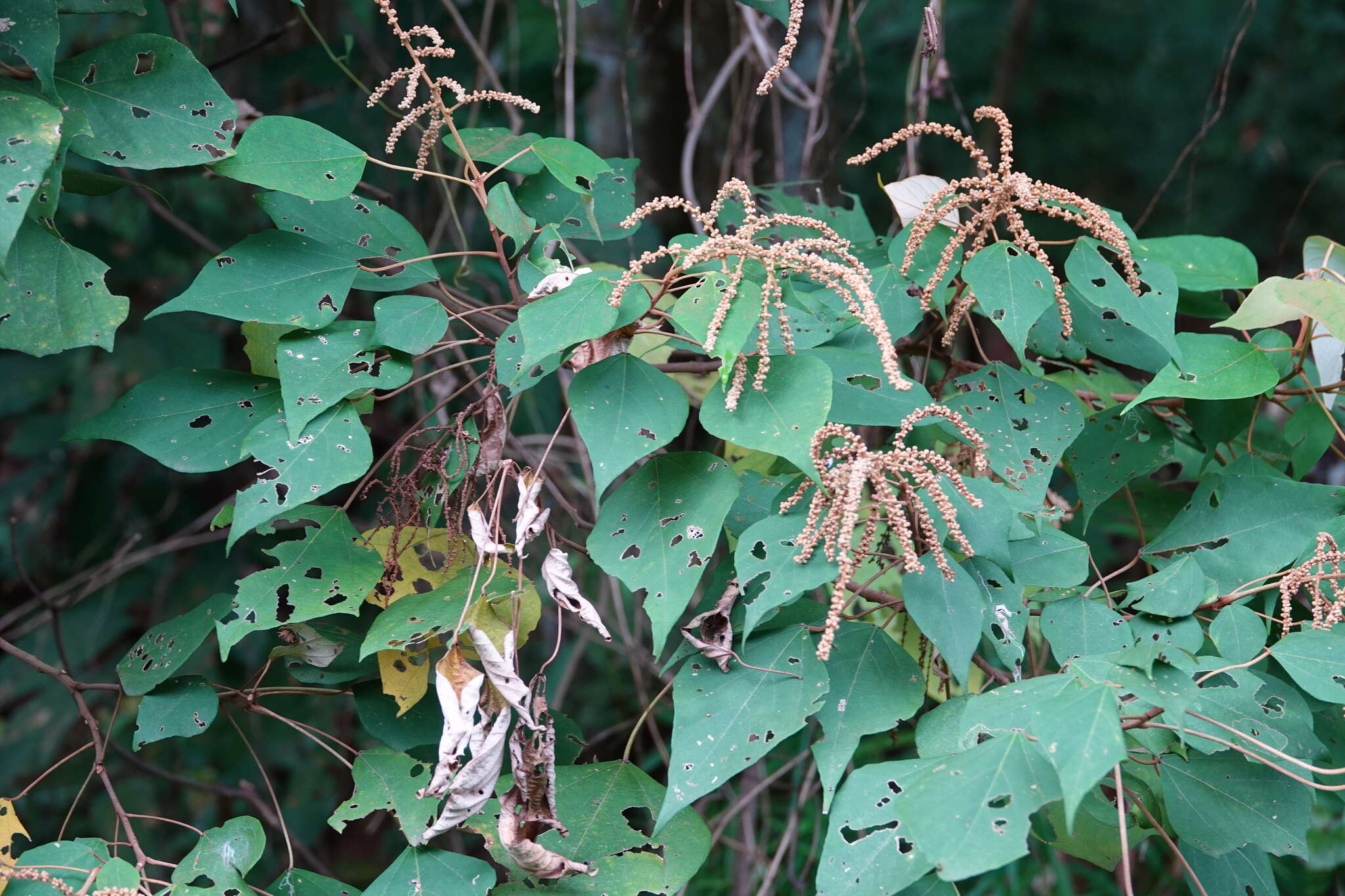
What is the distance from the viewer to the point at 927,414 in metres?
0.88

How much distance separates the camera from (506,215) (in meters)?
0.98

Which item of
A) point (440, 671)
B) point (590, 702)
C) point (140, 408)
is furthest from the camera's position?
point (590, 702)

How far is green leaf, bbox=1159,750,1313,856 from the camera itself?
2.82ft

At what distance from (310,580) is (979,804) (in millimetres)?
589

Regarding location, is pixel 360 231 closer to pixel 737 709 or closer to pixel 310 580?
pixel 310 580

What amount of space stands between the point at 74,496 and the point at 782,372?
1894mm

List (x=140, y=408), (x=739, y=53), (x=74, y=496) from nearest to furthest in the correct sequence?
(x=140, y=408) → (x=739, y=53) → (x=74, y=496)

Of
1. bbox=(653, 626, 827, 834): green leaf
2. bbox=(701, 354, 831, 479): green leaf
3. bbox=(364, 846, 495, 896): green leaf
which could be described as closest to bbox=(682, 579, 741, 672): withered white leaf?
bbox=(653, 626, 827, 834): green leaf

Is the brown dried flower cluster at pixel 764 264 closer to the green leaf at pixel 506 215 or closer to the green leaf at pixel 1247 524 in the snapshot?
the green leaf at pixel 506 215

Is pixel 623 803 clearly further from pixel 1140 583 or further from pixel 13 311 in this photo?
pixel 13 311

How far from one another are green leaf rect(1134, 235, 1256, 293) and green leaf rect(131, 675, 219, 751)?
43.7 inches

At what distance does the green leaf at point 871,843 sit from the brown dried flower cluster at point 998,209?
0.47m

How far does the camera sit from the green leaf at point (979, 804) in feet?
2.17

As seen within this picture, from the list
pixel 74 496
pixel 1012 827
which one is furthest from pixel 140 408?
pixel 74 496
